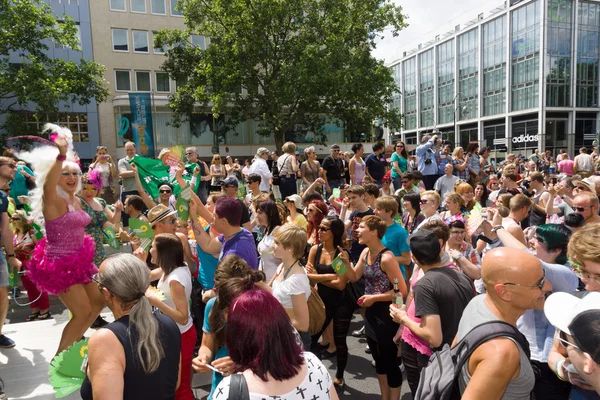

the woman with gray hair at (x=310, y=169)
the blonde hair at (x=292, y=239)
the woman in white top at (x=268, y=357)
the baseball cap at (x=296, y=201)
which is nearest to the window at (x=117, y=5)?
the woman with gray hair at (x=310, y=169)

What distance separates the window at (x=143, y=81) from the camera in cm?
3219

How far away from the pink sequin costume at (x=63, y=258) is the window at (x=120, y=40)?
106 feet

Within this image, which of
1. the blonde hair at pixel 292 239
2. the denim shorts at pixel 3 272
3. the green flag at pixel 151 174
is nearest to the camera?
the blonde hair at pixel 292 239

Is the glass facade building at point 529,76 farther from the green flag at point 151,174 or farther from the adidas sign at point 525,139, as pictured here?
the green flag at point 151,174

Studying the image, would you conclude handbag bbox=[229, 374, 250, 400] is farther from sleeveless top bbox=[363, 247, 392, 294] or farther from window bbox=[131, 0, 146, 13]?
window bbox=[131, 0, 146, 13]

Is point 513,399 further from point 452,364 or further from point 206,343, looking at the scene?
point 206,343

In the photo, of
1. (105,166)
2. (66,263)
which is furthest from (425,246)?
(105,166)

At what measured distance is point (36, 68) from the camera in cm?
2198

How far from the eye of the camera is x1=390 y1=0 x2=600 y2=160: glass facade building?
39719 mm

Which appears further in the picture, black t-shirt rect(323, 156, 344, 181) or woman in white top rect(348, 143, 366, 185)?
black t-shirt rect(323, 156, 344, 181)

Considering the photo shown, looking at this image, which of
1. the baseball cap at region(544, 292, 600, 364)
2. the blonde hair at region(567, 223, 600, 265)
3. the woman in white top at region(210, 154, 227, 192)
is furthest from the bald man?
the woman in white top at region(210, 154, 227, 192)

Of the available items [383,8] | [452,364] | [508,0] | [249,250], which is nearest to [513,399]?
[452,364]

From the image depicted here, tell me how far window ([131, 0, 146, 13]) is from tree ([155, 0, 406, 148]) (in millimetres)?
9513

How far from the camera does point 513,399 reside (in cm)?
178
